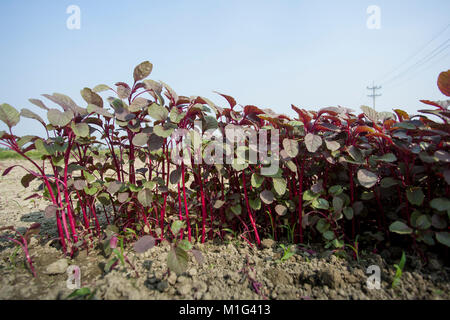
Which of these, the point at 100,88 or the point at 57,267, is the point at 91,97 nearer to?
the point at 100,88

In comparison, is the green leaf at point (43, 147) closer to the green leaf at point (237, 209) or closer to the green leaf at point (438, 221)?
the green leaf at point (237, 209)

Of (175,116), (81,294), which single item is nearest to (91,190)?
(81,294)

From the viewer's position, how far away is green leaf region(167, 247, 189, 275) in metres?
1.22

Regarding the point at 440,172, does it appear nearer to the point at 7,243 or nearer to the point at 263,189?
the point at 263,189

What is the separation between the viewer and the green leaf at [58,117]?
1.31m

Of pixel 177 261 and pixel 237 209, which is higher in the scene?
pixel 237 209

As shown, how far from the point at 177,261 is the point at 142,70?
1079mm

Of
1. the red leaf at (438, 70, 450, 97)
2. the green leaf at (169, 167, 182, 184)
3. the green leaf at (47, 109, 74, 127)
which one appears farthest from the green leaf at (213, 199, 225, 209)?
the red leaf at (438, 70, 450, 97)

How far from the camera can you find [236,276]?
140cm

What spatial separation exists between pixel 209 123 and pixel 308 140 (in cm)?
56

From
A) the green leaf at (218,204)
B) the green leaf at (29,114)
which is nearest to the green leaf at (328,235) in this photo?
the green leaf at (218,204)

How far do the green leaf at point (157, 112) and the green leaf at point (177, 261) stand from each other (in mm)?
689

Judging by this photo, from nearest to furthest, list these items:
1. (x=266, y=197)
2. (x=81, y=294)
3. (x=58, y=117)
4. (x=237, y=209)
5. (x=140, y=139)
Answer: (x=81, y=294) → (x=58, y=117) → (x=140, y=139) → (x=266, y=197) → (x=237, y=209)

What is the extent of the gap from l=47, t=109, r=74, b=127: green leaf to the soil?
0.78m
